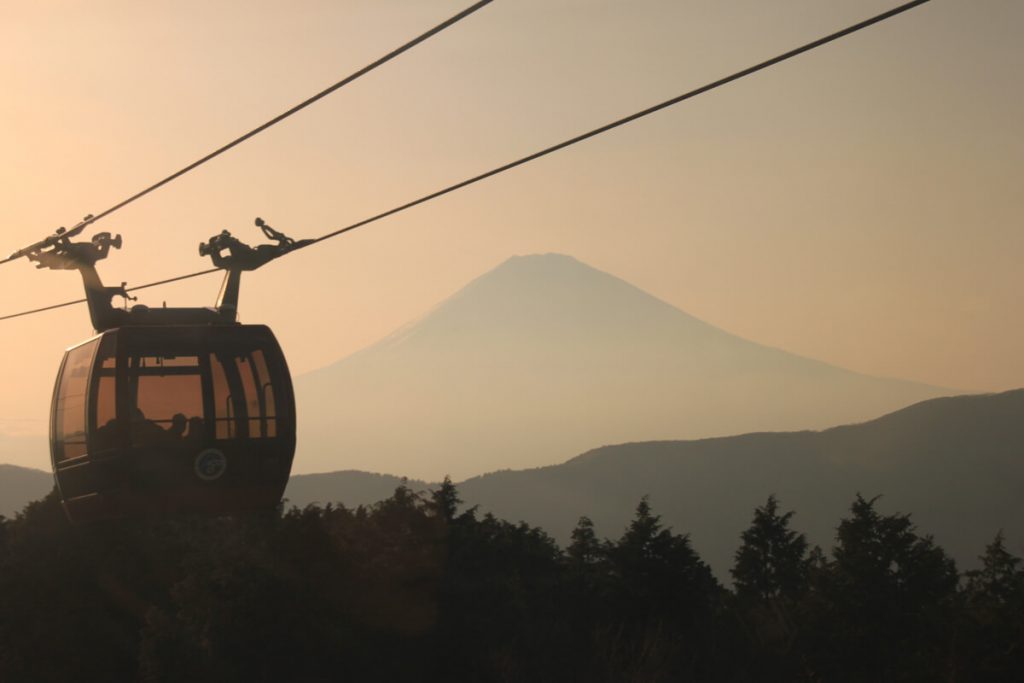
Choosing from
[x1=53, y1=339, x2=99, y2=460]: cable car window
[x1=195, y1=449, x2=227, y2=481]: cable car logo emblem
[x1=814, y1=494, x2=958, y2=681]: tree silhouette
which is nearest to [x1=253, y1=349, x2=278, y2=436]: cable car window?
[x1=195, y1=449, x2=227, y2=481]: cable car logo emblem

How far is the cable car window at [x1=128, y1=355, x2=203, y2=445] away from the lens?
63.3ft

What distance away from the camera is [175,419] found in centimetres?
1948

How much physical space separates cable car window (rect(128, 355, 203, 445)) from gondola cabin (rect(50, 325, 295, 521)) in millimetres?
14

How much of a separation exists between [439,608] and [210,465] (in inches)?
2495

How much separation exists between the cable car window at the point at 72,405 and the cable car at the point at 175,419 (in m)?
0.03

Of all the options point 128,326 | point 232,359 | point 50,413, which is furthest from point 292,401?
point 50,413

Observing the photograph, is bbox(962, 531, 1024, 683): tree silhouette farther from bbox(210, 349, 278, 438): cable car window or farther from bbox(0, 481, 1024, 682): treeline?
bbox(210, 349, 278, 438): cable car window

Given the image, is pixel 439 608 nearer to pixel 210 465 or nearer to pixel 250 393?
pixel 250 393

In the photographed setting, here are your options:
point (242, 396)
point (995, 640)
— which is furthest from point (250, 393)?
point (995, 640)

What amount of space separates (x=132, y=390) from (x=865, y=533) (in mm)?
94325

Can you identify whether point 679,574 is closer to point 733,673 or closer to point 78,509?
point 733,673

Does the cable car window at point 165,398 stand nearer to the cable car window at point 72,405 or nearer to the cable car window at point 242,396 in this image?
the cable car window at point 242,396

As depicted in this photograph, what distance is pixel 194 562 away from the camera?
72.9m

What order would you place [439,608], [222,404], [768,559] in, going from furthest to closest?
[768,559] → [439,608] → [222,404]
